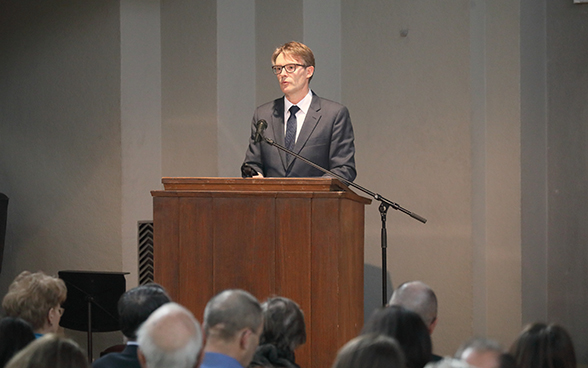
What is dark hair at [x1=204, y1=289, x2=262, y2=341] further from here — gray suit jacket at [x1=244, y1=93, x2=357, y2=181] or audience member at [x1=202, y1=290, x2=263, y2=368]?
gray suit jacket at [x1=244, y1=93, x2=357, y2=181]

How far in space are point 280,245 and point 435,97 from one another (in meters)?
3.02

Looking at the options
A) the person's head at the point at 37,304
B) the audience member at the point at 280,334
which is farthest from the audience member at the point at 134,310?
the person's head at the point at 37,304

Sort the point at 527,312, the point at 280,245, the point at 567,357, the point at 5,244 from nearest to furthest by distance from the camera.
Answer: the point at 567,357 → the point at 280,245 → the point at 527,312 → the point at 5,244

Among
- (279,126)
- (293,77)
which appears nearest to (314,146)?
(279,126)

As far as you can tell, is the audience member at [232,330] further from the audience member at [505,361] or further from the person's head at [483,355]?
the audience member at [505,361]

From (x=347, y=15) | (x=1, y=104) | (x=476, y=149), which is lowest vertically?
(x=476, y=149)

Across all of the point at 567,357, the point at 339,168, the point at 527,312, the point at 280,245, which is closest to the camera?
the point at 567,357

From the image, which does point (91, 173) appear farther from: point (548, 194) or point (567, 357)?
point (567, 357)

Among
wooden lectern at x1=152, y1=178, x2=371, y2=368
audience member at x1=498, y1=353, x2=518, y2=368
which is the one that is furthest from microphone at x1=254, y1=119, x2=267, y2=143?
audience member at x1=498, y1=353, x2=518, y2=368

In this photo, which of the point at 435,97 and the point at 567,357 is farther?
the point at 435,97

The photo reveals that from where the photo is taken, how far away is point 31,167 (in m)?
6.23

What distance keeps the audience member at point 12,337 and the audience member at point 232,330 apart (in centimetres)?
57

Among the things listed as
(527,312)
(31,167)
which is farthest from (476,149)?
(31,167)

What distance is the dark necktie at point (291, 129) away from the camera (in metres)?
4.42
